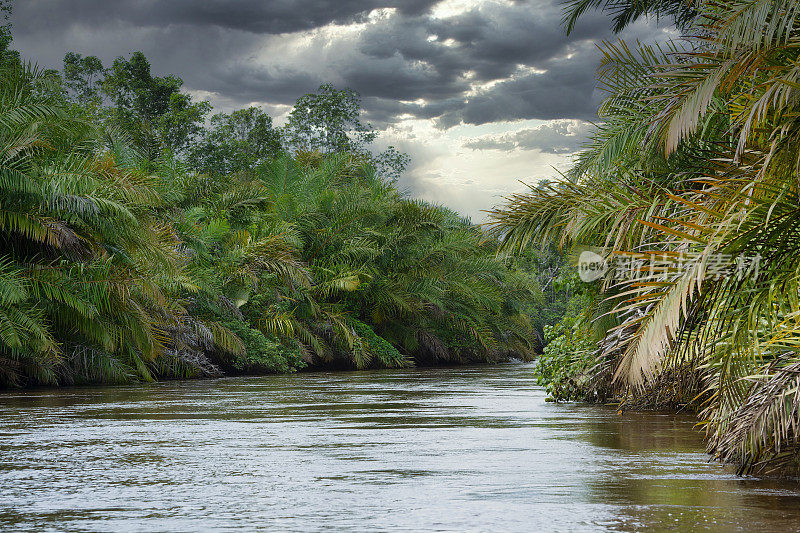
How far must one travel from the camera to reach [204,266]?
67.7 ft

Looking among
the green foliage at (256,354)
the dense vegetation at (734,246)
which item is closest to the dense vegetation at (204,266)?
the green foliage at (256,354)

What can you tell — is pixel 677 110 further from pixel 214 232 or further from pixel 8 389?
pixel 214 232

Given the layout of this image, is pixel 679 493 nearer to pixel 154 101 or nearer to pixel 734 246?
pixel 734 246

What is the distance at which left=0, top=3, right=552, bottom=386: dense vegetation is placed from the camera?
538 inches

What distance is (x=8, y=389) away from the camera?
47.4ft

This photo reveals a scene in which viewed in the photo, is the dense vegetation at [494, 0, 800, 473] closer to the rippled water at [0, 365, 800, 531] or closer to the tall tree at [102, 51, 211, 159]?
the rippled water at [0, 365, 800, 531]

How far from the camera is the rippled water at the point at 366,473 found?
→ 412 cm

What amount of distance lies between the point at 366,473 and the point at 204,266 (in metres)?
15.6

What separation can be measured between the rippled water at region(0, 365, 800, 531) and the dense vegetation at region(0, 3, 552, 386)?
3.66 metres

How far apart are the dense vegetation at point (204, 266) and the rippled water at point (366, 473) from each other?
3.66 m

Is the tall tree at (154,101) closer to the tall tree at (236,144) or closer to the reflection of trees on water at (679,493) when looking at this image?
the tall tree at (236,144)

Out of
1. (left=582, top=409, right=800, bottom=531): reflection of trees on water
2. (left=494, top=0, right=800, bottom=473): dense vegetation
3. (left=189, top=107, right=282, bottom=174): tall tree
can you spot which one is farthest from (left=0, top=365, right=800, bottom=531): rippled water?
(left=189, top=107, right=282, bottom=174): tall tree

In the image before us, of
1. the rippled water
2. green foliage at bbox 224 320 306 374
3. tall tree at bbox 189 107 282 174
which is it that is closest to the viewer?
the rippled water

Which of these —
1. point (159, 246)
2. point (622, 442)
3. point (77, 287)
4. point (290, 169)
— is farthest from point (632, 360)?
point (290, 169)
